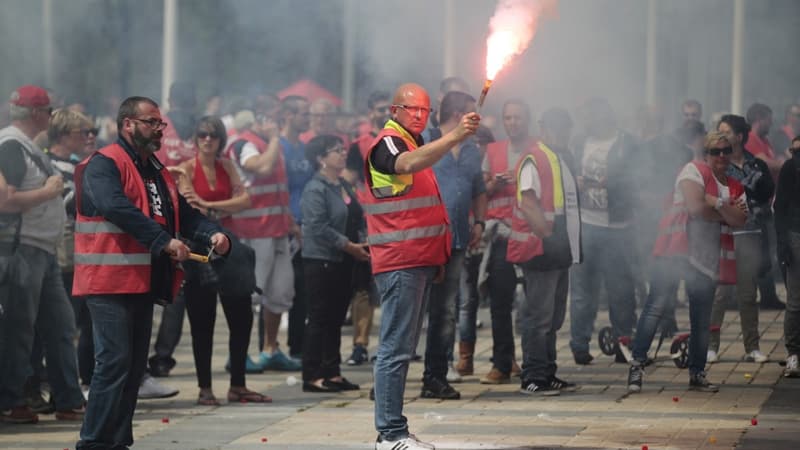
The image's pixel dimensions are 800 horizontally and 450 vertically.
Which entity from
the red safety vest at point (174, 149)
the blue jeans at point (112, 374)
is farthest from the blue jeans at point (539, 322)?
the blue jeans at point (112, 374)

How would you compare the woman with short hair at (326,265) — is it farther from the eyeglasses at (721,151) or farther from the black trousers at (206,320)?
the eyeglasses at (721,151)

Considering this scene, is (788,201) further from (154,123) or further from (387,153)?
(154,123)

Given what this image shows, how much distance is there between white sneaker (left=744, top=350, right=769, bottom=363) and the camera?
11719 millimetres

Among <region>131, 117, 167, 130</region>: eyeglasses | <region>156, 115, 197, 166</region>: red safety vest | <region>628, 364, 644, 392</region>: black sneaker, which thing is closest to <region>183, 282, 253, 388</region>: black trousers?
<region>156, 115, 197, 166</region>: red safety vest

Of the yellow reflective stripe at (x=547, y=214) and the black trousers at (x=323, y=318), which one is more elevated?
the yellow reflective stripe at (x=547, y=214)

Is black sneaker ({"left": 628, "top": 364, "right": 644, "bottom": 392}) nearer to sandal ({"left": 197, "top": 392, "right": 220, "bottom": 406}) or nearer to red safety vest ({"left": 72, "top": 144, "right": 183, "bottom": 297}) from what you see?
sandal ({"left": 197, "top": 392, "right": 220, "bottom": 406})

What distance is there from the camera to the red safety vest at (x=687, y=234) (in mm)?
10203

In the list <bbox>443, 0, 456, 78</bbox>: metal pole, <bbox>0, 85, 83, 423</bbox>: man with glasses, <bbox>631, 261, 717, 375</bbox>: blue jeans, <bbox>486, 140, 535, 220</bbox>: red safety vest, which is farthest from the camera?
<bbox>443, 0, 456, 78</bbox>: metal pole

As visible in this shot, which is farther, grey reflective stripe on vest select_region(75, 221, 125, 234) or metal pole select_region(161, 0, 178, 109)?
metal pole select_region(161, 0, 178, 109)

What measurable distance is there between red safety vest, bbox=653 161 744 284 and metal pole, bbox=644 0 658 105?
175 centimetres

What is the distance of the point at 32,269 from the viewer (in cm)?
921

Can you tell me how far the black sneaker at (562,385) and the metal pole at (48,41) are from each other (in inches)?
716

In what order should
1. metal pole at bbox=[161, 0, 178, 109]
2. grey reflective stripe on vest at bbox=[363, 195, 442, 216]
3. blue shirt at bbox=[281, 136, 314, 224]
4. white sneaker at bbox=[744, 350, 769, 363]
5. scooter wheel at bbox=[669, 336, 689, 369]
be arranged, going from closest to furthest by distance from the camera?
grey reflective stripe on vest at bbox=[363, 195, 442, 216] < scooter wheel at bbox=[669, 336, 689, 369] < white sneaker at bbox=[744, 350, 769, 363] < blue shirt at bbox=[281, 136, 314, 224] < metal pole at bbox=[161, 0, 178, 109]

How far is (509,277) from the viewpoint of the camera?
11094 millimetres
